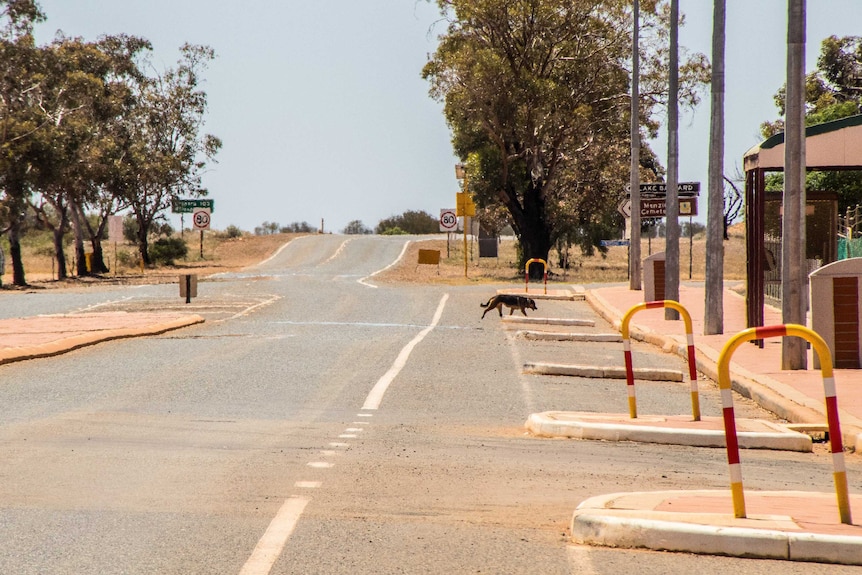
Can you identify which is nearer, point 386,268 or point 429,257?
point 429,257

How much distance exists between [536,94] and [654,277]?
69.1 ft

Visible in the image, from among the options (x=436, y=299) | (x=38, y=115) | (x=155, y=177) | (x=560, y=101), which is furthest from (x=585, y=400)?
(x=155, y=177)

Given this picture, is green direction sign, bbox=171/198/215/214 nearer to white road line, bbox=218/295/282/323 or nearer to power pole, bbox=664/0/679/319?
white road line, bbox=218/295/282/323

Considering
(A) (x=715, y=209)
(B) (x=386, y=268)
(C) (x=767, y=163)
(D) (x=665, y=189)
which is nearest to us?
(C) (x=767, y=163)

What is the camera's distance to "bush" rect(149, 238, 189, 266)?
2980 inches

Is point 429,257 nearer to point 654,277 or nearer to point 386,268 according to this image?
point 386,268

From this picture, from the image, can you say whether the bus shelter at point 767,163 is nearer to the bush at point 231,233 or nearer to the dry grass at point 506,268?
the dry grass at point 506,268

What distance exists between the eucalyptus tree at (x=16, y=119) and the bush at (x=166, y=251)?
19.1 m

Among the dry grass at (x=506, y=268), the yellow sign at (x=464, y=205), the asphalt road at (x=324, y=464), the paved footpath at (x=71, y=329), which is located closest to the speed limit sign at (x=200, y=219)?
the dry grass at (x=506, y=268)

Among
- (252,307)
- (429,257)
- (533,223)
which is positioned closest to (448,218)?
(429,257)

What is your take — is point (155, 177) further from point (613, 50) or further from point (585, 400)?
point (585, 400)

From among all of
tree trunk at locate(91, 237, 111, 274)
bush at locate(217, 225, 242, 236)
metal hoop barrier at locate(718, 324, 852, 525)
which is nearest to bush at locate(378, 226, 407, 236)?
bush at locate(217, 225, 242, 236)

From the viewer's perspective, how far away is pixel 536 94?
49156 mm

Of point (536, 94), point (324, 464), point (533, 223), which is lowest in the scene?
point (324, 464)
